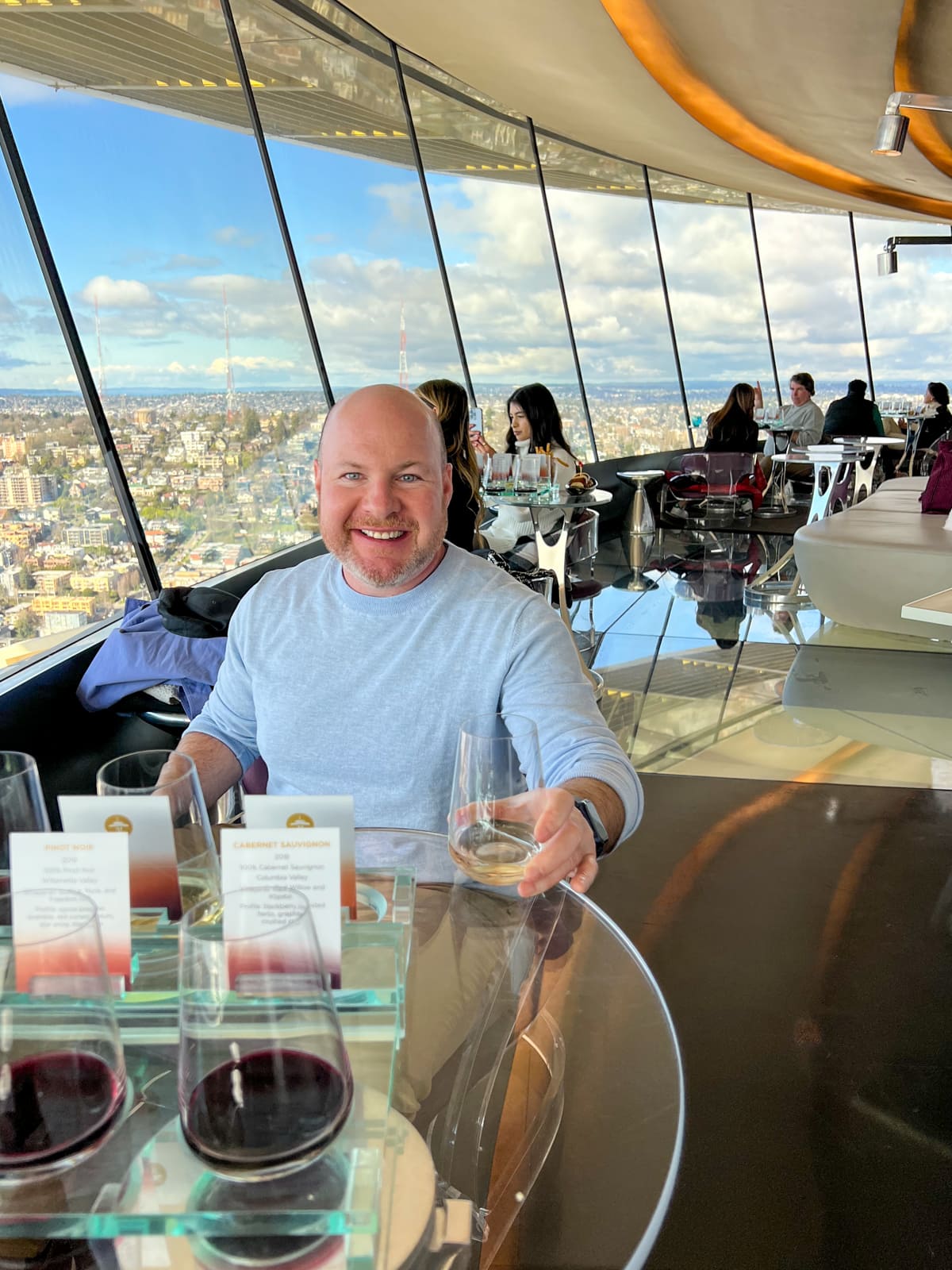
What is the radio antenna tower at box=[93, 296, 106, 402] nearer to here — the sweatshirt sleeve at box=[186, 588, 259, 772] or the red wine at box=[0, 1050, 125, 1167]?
the sweatshirt sleeve at box=[186, 588, 259, 772]

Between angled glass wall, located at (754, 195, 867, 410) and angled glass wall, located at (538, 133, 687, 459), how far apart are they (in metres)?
2.85

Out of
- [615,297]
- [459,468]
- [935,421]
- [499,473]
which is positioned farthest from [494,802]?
[935,421]

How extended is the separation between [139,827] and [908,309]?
16.6 m

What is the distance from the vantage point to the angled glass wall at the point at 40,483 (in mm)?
3311

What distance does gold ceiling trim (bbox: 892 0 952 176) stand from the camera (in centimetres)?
654

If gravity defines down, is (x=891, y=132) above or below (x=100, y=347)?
above

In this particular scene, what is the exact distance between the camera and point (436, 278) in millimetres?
7945

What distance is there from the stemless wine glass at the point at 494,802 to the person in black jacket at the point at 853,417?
11.9 m

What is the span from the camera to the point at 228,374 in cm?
517

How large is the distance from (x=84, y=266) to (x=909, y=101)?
4.18 m

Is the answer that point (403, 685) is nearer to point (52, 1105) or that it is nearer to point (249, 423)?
point (52, 1105)

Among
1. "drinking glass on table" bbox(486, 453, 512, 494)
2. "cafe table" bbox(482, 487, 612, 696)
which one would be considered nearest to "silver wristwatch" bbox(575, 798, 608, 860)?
"cafe table" bbox(482, 487, 612, 696)

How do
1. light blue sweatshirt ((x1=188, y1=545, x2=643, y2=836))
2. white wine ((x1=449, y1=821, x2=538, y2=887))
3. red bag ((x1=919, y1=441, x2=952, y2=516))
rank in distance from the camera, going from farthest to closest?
red bag ((x1=919, y1=441, x2=952, y2=516)), light blue sweatshirt ((x1=188, y1=545, x2=643, y2=836)), white wine ((x1=449, y1=821, x2=538, y2=887))

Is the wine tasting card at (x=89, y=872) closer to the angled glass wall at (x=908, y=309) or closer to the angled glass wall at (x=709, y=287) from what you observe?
the angled glass wall at (x=709, y=287)
